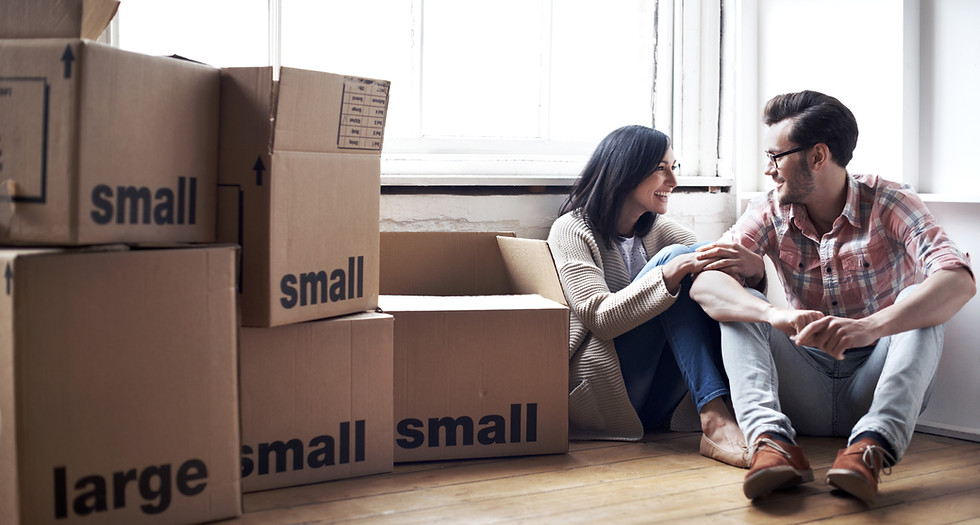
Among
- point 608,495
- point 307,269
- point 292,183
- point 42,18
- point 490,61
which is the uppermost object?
point 490,61

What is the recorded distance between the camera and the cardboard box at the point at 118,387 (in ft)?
3.89

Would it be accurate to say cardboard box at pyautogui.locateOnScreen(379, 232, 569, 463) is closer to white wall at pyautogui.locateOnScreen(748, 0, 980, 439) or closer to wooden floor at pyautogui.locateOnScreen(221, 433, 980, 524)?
wooden floor at pyautogui.locateOnScreen(221, 433, 980, 524)

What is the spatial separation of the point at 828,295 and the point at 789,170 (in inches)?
11.7

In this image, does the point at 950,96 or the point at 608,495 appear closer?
the point at 608,495

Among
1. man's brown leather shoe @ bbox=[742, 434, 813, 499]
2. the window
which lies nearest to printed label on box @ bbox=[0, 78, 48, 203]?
the window

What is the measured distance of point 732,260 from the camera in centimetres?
183

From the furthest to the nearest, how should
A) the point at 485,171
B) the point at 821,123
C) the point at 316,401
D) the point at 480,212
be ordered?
the point at 485,171 < the point at 480,212 < the point at 821,123 < the point at 316,401

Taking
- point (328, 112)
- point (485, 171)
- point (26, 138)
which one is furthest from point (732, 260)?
point (26, 138)

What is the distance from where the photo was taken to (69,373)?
1.22m

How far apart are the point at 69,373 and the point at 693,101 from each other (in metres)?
2.04

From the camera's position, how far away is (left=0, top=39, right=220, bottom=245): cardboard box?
48.0 inches

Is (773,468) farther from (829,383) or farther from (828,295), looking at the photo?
(828,295)

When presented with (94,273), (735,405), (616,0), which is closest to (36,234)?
(94,273)

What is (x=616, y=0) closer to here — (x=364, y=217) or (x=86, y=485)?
(x=364, y=217)
